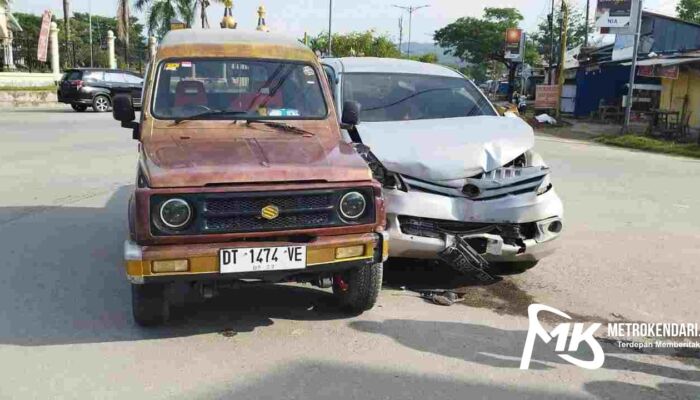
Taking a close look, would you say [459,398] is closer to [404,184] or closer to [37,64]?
[404,184]

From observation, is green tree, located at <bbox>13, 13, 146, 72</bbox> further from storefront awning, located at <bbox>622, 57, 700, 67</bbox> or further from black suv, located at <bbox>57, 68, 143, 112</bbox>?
storefront awning, located at <bbox>622, 57, 700, 67</bbox>

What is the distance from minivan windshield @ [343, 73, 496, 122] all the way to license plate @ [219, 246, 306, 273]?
8.39 ft

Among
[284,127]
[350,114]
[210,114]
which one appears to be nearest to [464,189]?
[350,114]

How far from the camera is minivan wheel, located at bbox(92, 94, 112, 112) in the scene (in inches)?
982

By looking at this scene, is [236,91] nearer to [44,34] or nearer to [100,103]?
[100,103]

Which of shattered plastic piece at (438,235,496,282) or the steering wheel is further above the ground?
the steering wheel

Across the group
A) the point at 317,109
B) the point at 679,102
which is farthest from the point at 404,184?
the point at 679,102

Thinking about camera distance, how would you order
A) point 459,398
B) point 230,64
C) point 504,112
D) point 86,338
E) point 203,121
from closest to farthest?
point 459,398 → point 86,338 → point 203,121 → point 230,64 → point 504,112

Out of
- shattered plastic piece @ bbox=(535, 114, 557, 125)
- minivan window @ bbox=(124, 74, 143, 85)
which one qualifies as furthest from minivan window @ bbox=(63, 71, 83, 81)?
shattered plastic piece @ bbox=(535, 114, 557, 125)

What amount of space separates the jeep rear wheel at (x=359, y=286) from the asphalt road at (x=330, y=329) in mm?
119

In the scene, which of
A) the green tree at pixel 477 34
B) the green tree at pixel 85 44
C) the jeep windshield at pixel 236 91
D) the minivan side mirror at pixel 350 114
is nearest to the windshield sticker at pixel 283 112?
the jeep windshield at pixel 236 91

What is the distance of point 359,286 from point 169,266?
133 centimetres

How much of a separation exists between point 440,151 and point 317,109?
1.02m

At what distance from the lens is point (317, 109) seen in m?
5.37
